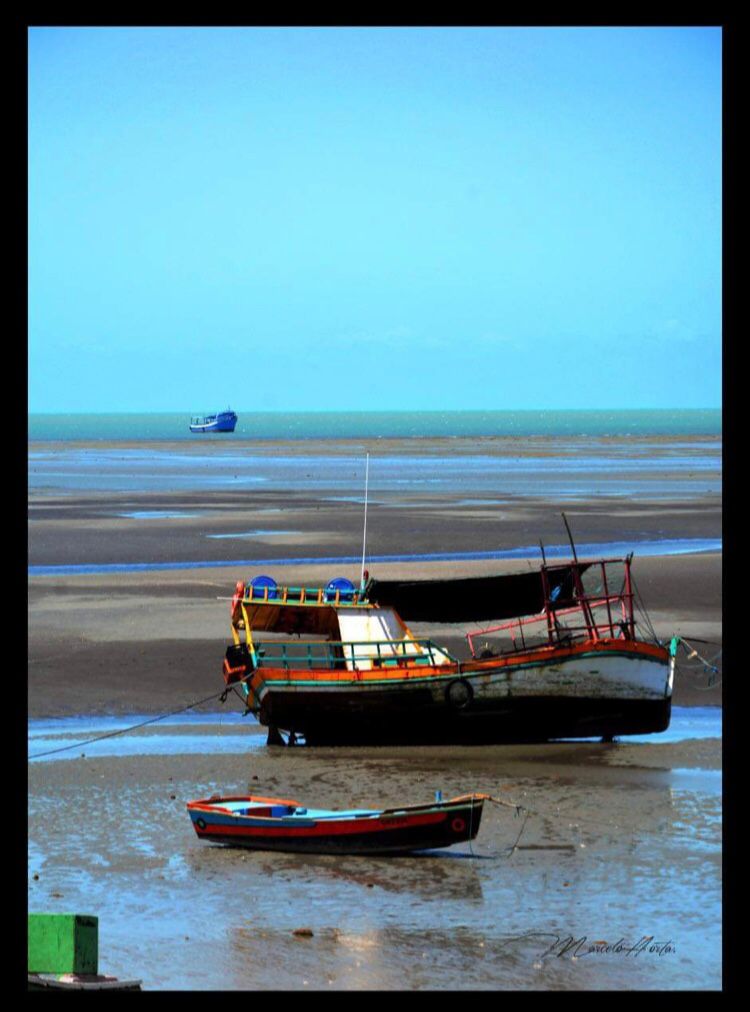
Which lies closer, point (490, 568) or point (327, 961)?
Answer: point (327, 961)

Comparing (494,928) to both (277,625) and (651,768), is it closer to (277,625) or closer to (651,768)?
(651,768)

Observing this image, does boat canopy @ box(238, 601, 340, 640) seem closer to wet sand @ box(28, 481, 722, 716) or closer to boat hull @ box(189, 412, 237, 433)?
wet sand @ box(28, 481, 722, 716)

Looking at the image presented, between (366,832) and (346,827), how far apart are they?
207 mm

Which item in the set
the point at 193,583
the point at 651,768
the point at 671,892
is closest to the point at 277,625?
the point at 651,768

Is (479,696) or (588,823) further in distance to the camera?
(479,696)

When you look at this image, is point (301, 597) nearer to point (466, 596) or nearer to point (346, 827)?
point (466, 596)

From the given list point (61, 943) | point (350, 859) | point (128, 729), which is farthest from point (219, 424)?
point (61, 943)

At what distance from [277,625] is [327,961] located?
35.5 feet

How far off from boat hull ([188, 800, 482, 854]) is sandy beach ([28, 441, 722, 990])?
0.17 metres

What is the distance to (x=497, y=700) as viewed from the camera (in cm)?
1969

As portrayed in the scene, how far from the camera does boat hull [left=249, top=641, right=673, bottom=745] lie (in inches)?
775

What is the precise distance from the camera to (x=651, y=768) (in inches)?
720

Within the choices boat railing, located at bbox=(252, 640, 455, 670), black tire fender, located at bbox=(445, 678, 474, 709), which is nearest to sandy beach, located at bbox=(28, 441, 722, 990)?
black tire fender, located at bbox=(445, 678, 474, 709)
